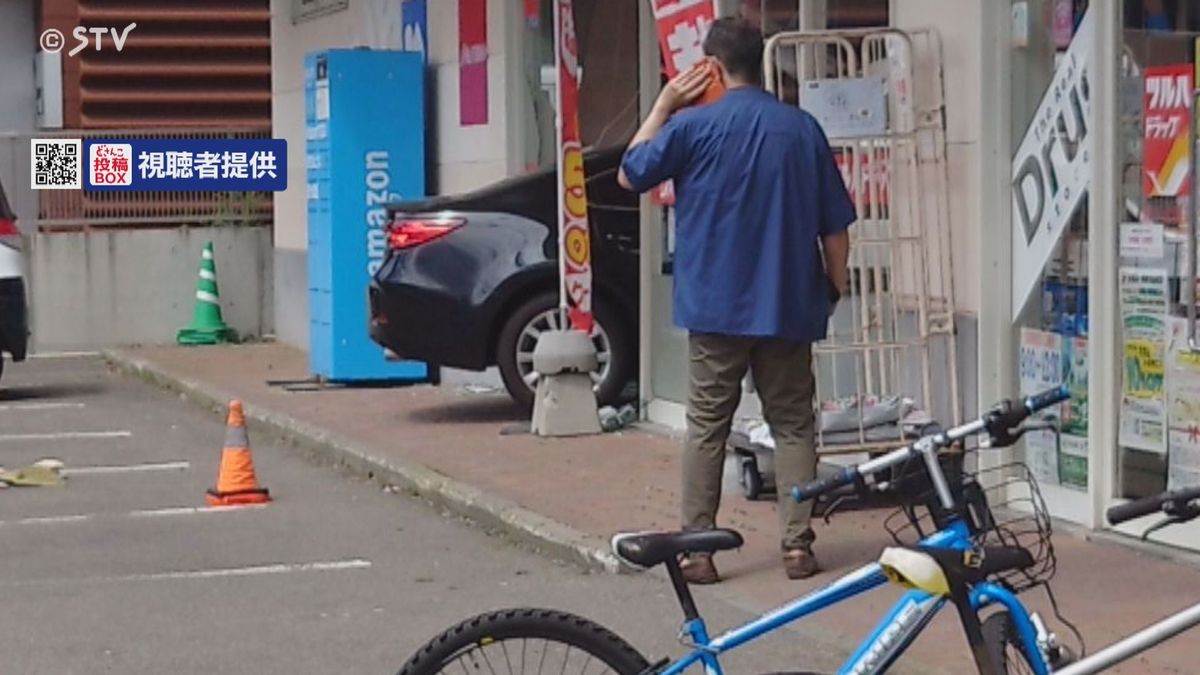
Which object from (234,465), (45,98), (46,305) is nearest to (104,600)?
(234,465)

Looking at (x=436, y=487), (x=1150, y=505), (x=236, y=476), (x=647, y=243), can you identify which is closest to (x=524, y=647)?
(x=1150, y=505)

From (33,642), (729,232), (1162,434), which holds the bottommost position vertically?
(33,642)

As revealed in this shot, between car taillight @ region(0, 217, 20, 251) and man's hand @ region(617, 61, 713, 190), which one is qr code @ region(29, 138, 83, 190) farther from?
man's hand @ region(617, 61, 713, 190)

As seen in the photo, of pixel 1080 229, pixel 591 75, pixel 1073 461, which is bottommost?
pixel 1073 461

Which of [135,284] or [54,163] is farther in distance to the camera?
[54,163]

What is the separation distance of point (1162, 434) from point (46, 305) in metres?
13.8

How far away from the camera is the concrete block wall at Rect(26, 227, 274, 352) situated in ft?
66.6

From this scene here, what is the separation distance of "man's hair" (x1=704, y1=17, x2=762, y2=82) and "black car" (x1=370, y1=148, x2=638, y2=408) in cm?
494

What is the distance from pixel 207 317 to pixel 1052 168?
486 inches

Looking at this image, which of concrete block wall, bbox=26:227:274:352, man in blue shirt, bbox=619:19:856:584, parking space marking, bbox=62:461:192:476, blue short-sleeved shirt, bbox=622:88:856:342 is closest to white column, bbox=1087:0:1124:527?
man in blue shirt, bbox=619:19:856:584

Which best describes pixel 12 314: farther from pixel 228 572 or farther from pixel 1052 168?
pixel 1052 168

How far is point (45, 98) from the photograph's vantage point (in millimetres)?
23688

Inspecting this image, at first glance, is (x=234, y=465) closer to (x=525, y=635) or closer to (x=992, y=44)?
(x=992, y=44)

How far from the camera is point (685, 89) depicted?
26.5ft
